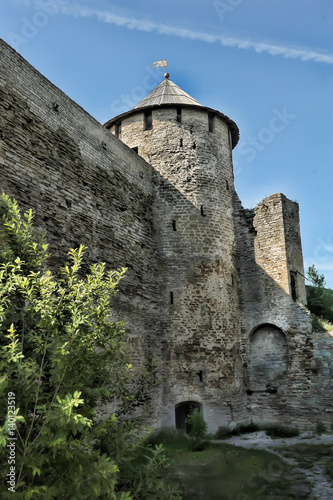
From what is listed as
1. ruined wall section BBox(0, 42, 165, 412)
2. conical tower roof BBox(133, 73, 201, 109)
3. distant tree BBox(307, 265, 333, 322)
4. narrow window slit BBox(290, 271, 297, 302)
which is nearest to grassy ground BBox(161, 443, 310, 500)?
ruined wall section BBox(0, 42, 165, 412)

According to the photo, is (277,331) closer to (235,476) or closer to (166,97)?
(235,476)

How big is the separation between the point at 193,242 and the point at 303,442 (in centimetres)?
636

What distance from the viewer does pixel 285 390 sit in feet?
41.4

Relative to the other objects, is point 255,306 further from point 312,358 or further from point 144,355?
point 144,355

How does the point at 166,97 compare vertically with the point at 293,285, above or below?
above

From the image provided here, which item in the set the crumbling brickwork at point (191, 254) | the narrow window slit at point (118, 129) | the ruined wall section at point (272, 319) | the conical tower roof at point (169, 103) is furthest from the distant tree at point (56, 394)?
the narrow window slit at point (118, 129)

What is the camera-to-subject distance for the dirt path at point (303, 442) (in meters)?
7.01

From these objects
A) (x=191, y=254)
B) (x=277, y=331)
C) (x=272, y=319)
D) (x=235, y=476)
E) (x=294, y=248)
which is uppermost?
(x=294, y=248)

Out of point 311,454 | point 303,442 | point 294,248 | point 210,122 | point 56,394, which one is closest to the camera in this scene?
point 56,394

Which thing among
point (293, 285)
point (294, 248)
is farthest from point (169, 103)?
point (293, 285)

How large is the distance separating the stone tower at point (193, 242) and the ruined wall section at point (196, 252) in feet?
0.09

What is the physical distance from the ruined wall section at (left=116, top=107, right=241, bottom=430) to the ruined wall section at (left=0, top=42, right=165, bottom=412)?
0.60m

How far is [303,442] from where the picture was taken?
1064cm

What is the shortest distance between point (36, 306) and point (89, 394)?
99cm
